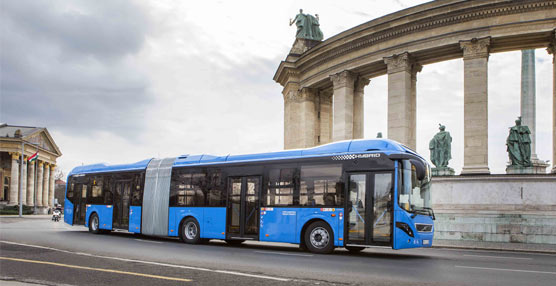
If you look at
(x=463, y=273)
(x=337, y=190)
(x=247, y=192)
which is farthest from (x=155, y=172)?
(x=463, y=273)

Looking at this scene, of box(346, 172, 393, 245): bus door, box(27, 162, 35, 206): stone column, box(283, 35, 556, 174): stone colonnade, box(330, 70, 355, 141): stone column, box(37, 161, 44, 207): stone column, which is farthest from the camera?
box(37, 161, 44, 207): stone column

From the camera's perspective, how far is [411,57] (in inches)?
1227

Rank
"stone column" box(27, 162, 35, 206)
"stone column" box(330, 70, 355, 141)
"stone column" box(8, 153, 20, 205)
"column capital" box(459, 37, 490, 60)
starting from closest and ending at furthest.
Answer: "column capital" box(459, 37, 490, 60), "stone column" box(330, 70, 355, 141), "stone column" box(8, 153, 20, 205), "stone column" box(27, 162, 35, 206)

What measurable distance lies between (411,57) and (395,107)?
3208 millimetres

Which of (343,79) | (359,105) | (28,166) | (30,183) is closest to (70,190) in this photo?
(343,79)

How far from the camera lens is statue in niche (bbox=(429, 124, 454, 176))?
28.1 m

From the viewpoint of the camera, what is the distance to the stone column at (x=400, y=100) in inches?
1190

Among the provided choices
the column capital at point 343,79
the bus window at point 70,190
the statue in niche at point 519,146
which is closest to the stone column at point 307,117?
the column capital at point 343,79

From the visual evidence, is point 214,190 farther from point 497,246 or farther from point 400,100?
point 400,100

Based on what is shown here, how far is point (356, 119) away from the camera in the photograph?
120 ft

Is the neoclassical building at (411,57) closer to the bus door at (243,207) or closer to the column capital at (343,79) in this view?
the column capital at (343,79)

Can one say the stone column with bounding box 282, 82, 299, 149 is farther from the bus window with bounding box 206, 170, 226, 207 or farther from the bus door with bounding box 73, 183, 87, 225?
the bus window with bounding box 206, 170, 226, 207

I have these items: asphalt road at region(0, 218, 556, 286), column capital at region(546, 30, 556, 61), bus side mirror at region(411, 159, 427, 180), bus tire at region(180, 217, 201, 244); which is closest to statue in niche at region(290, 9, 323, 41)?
column capital at region(546, 30, 556, 61)

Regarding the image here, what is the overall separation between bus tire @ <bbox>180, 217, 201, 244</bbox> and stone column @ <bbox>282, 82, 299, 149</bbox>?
20.2 m
